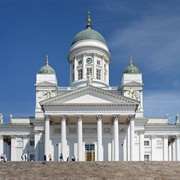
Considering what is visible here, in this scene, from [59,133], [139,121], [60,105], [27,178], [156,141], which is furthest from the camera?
[156,141]

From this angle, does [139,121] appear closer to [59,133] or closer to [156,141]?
[156,141]

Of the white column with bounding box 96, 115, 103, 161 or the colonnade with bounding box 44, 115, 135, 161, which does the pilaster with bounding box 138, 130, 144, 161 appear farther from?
the white column with bounding box 96, 115, 103, 161

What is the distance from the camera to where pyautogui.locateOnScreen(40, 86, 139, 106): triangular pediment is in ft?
180

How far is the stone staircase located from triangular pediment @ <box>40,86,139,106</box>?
16534 millimetres

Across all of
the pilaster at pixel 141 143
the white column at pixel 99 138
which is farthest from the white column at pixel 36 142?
the pilaster at pixel 141 143

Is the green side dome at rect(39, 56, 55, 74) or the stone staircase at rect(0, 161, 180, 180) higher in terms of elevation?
the green side dome at rect(39, 56, 55, 74)

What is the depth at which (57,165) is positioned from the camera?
38.4 meters

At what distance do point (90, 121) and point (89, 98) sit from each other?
409cm

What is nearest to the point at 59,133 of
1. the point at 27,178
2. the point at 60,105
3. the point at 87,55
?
the point at 60,105

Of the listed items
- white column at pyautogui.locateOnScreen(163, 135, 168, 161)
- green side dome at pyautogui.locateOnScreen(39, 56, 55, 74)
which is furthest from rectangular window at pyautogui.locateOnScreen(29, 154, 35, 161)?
white column at pyautogui.locateOnScreen(163, 135, 168, 161)

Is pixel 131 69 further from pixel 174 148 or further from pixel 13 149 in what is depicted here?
pixel 13 149

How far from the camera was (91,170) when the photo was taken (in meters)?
37.3

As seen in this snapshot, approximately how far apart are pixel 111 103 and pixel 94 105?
213cm

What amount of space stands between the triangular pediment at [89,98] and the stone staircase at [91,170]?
54.2 ft
